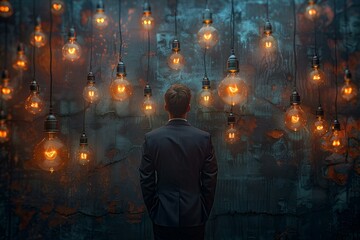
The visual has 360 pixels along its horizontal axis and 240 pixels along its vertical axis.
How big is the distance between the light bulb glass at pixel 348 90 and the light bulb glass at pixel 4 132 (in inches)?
190

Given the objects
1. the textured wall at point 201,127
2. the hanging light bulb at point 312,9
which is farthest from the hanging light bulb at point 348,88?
the hanging light bulb at point 312,9

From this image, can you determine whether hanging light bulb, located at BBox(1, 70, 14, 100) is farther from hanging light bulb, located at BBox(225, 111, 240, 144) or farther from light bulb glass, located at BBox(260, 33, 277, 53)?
light bulb glass, located at BBox(260, 33, 277, 53)

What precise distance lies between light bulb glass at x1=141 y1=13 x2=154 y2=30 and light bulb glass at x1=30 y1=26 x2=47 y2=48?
56.9 inches

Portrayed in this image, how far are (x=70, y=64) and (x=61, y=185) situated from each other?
Result: 1.79 meters

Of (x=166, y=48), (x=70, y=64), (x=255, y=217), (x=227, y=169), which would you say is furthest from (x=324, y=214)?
(x=70, y=64)

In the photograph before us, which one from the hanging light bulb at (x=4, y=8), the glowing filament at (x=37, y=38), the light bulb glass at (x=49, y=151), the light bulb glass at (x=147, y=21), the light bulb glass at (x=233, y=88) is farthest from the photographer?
the glowing filament at (x=37, y=38)

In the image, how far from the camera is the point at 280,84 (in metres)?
5.09

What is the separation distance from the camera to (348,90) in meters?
4.75

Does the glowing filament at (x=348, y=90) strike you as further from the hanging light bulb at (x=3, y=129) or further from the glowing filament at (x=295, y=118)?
the hanging light bulb at (x=3, y=129)

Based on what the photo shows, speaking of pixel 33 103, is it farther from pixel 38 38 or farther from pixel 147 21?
pixel 147 21

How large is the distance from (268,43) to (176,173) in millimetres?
2986

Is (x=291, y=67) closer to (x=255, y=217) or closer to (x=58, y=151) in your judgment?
(x=255, y=217)

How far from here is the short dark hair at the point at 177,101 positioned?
259 centimetres

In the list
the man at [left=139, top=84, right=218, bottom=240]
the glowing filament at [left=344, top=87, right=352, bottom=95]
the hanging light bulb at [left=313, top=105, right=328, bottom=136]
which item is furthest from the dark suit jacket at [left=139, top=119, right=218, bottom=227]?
the glowing filament at [left=344, top=87, right=352, bottom=95]
